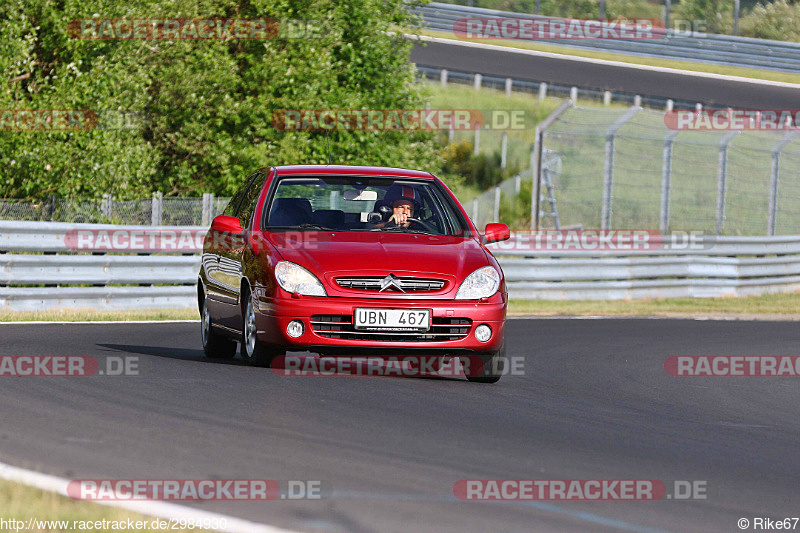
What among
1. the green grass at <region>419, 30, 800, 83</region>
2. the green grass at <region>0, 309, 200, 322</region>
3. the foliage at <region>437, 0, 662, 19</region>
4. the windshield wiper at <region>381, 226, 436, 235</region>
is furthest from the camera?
the foliage at <region>437, 0, 662, 19</region>

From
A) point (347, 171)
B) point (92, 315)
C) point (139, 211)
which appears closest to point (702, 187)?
point (139, 211)

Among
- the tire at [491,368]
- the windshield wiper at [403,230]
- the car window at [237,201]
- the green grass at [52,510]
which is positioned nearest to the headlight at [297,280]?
the windshield wiper at [403,230]

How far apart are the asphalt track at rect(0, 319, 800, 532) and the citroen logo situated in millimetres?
680

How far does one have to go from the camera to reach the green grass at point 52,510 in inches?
195

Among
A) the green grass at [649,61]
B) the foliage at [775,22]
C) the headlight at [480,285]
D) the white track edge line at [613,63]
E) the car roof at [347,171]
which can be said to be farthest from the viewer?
the foliage at [775,22]

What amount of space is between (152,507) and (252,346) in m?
5.01

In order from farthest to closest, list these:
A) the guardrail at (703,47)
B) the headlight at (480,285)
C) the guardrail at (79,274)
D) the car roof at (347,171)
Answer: the guardrail at (703,47)
the guardrail at (79,274)
the car roof at (347,171)
the headlight at (480,285)

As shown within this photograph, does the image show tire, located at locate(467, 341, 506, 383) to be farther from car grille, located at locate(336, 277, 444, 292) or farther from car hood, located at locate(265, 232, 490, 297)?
car grille, located at locate(336, 277, 444, 292)

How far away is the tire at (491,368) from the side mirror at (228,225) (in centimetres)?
211

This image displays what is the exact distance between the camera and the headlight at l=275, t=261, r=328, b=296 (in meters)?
9.52

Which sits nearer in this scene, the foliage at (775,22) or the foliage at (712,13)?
the foliage at (775,22)

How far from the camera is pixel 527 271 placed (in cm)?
2212

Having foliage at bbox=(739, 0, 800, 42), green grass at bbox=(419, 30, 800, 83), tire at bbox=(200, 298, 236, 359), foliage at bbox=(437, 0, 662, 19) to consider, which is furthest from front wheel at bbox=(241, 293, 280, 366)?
foliage at bbox=(739, 0, 800, 42)

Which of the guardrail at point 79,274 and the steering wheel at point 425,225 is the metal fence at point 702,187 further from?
the steering wheel at point 425,225
